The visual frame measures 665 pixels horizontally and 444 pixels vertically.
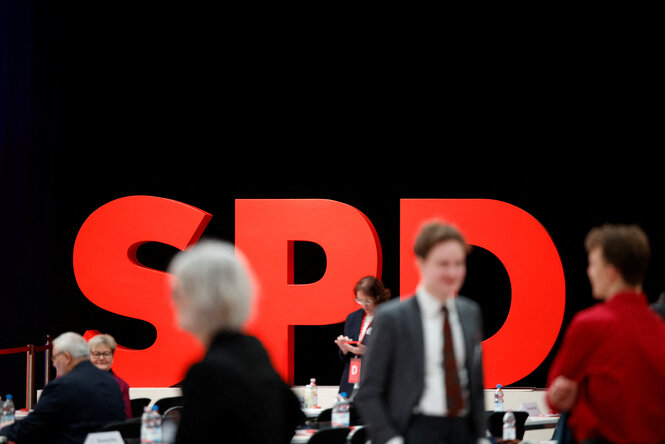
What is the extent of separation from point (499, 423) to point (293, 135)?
4.77 m

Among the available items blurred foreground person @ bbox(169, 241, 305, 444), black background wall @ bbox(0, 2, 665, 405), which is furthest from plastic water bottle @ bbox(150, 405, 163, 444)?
black background wall @ bbox(0, 2, 665, 405)

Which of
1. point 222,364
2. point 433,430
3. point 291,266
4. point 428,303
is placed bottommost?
point 433,430

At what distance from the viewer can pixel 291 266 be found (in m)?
8.75

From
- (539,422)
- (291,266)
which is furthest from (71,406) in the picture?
(291,266)

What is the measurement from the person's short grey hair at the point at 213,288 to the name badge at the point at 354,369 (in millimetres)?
4714

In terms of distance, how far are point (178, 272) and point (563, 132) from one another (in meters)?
7.27

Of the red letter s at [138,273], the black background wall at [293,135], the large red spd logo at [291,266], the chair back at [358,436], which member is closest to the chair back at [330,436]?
the chair back at [358,436]

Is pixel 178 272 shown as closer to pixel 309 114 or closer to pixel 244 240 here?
pixel 244 240

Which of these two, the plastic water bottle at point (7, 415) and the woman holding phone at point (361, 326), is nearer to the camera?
the plastic water bottle at point (7, 415)

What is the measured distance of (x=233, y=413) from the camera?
196cm

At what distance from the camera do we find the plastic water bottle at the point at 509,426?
525 centimetres

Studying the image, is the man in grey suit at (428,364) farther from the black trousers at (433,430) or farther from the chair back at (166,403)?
the chair back at (166,403)

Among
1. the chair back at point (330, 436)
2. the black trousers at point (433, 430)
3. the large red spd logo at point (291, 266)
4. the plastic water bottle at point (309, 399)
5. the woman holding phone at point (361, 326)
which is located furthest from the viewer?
the large red spd logo at point (291, 266)

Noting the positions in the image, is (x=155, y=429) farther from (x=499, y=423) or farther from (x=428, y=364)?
(x=428, y=364)
